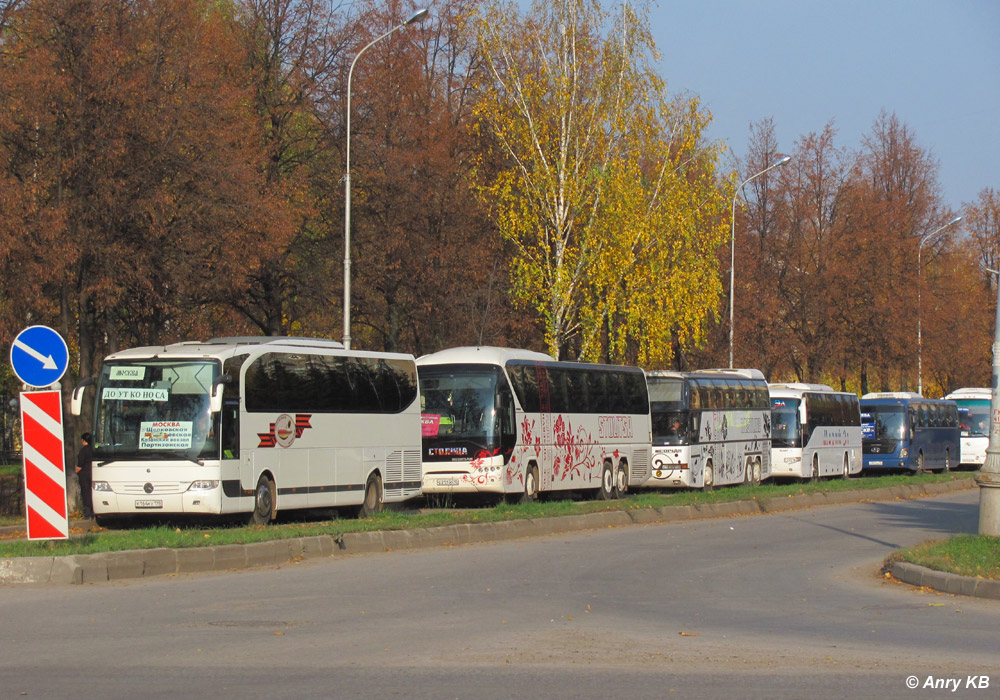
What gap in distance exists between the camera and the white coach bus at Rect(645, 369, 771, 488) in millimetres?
33875

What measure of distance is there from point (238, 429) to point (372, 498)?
167 inches

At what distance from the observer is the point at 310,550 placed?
52.4 ft

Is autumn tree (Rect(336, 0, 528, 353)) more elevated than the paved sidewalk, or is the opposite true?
autumn tree (Rect(336, 0, 528, 353))

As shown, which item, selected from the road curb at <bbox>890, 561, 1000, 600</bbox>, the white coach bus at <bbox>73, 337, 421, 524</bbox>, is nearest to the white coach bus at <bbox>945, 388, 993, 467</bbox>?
the white coach bus at <bbox>73, 337, 421, 524</bbox>

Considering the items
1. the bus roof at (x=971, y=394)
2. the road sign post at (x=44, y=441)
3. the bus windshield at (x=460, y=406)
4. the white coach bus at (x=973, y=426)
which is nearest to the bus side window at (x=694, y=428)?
the bus windshield at (x=460, y=406)

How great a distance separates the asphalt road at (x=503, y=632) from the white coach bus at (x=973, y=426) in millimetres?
42570

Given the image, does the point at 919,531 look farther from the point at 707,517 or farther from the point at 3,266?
the point at 3,266

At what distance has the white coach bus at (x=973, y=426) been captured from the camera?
5628 centimetres

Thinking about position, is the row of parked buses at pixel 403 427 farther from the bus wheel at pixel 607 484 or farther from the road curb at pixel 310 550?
the road curb at pixel 310 550

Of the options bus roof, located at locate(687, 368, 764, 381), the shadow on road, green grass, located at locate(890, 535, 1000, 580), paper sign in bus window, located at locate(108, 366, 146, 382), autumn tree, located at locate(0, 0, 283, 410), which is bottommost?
the shadow on road

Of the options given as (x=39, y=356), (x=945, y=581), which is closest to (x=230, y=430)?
(x=39, y=356)

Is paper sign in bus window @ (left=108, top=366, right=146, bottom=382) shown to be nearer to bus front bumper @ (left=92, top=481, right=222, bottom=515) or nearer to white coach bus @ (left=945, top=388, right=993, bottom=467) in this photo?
bus front bumper @ (left=92, top=481, right=222, bottom=515)

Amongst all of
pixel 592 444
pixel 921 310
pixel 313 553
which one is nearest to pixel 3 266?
pixel 313 553

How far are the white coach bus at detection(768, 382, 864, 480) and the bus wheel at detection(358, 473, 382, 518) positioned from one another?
20297mm
